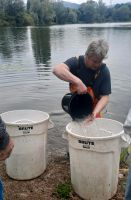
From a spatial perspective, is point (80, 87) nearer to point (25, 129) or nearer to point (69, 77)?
point (69, 77)

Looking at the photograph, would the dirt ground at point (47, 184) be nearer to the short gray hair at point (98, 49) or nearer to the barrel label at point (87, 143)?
the barrel label at point (87, 143)

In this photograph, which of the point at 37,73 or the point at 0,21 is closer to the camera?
the point at 37,73

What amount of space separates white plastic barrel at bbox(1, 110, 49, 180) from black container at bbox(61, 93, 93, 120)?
1.04 ft

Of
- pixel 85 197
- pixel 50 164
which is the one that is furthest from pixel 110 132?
pixel 50 164

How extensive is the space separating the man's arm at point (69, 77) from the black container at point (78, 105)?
0.29m

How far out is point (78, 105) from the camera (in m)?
4.41

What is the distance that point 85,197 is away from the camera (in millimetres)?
3891

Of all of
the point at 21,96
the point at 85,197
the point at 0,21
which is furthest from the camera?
the point at 0,21

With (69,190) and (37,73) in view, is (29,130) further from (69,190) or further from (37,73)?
(37,73)

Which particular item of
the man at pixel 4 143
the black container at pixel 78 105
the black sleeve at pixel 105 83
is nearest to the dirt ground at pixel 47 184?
the black container at pixel 78 105

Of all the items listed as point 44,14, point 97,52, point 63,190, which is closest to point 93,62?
point 97,52

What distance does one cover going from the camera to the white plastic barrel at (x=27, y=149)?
13.1ft

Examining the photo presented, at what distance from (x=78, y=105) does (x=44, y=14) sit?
82882 millimetres

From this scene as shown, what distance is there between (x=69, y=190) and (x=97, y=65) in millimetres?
1613
